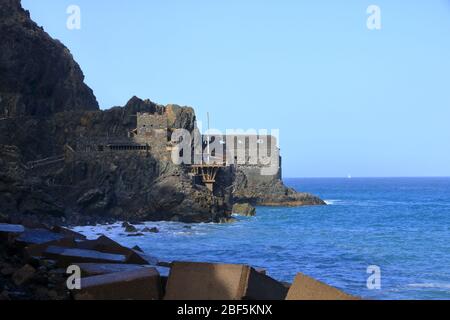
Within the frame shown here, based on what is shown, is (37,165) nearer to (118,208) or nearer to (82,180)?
(82,180)

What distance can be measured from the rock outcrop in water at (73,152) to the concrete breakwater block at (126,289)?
1335 inches

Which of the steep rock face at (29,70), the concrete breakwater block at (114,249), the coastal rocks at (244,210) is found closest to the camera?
the concrete breakwater block at (114,249)

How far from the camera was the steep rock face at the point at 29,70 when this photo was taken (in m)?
63.4

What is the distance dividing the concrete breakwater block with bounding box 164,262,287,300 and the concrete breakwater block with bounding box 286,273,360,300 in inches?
29.4

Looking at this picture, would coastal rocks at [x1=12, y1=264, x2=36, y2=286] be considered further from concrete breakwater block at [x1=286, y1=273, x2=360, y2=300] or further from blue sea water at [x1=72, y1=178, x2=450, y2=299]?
blue sea water at [x1=72, y1=178, x2=450, y2=299]

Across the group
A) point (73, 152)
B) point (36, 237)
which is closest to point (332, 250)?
point (36, 237)

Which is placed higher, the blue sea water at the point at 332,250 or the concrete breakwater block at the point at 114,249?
the concrete breakwater block at the point at 114,249

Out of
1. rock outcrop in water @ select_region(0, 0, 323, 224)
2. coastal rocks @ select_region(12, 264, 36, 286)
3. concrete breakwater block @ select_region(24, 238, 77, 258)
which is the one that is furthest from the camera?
rock outcrop in water @ select_region(0, 0, 323, 224)

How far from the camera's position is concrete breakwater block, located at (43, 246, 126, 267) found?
12507 mm

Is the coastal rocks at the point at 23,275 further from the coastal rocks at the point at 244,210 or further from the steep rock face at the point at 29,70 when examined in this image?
the coastal rocks at the point at 244,210

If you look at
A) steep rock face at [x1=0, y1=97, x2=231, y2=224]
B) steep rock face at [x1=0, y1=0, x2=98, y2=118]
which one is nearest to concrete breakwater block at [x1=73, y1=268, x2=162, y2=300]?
steep rock face at [x1=0, y1=97, x2=231, y2=224]

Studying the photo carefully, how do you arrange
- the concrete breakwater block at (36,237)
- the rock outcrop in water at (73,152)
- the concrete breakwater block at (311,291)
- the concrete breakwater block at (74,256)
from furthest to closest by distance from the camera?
the rock outcrop in water at (73,152) < the concrete breakwater block at (36,237) < the concrete breakwater block at (74,256) < the concrete breakwater block at (311,291)

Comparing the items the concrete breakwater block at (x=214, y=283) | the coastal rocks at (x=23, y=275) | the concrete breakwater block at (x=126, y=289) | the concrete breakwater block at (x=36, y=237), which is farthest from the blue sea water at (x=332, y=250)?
the coastal rocks at (x=23, y=275)
